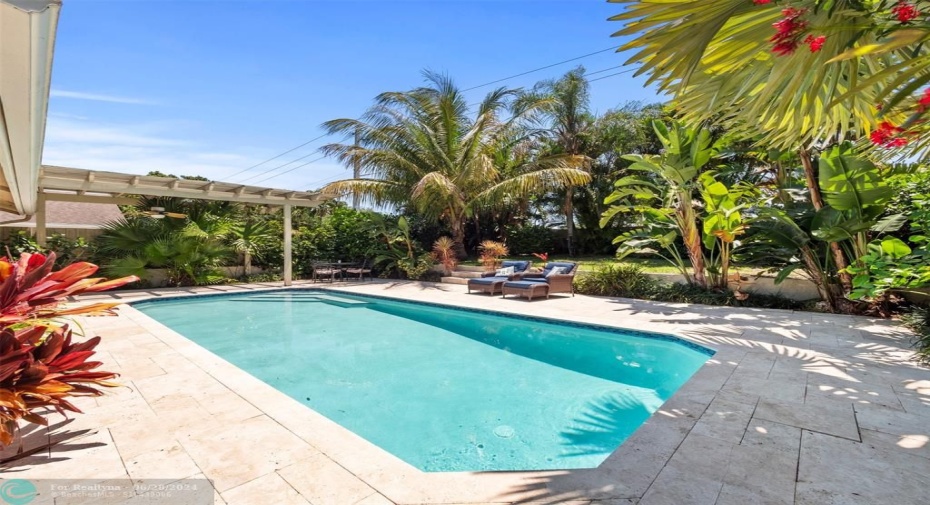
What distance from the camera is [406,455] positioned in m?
3.57

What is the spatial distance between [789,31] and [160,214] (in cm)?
1703

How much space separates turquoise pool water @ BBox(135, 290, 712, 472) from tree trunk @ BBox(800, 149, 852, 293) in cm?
416

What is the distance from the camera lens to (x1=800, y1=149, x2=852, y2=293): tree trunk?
25.0 ft

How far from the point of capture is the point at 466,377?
560cm

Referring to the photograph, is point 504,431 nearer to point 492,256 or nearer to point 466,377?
point 466,377

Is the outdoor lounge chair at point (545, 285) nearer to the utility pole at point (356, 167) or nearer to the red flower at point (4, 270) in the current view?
the utility pole at point (356, 167)

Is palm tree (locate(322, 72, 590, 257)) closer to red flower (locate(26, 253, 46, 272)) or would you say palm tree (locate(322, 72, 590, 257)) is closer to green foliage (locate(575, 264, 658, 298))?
green foliage (locate(575, 264, 658, 298))

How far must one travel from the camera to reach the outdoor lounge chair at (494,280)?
11578mm

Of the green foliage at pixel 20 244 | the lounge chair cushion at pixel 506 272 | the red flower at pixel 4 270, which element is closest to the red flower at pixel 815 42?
the red flower at pixel 4 270

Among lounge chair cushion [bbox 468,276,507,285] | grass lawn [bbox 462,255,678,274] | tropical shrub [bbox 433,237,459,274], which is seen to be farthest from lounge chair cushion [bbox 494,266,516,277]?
tropical shrub [bbox 433,237,459,274]

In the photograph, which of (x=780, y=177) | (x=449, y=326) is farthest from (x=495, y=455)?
(x=780, y=177)

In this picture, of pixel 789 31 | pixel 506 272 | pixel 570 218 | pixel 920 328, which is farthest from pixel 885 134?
pixel 570 218

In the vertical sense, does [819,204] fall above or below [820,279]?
above

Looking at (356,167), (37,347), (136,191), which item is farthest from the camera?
(356,167)
